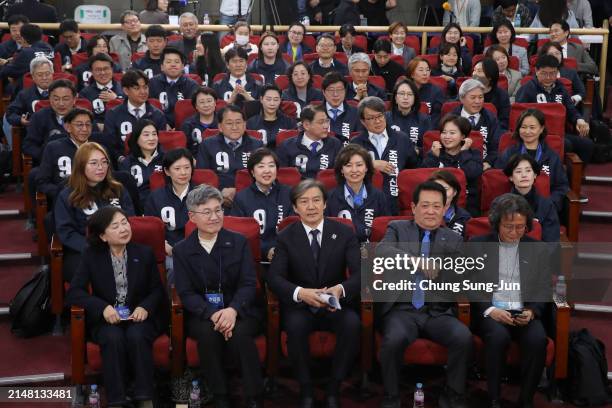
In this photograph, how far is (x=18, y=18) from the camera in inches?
310

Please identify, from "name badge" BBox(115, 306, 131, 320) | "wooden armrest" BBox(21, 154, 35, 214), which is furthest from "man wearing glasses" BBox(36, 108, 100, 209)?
"name badge" BBox(115, 306, 131, 320)

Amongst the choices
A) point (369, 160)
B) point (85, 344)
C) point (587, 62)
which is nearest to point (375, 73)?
point (587, 62)

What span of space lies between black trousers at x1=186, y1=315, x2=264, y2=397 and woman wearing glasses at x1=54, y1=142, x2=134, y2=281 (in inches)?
35.1

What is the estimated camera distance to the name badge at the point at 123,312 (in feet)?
14.1

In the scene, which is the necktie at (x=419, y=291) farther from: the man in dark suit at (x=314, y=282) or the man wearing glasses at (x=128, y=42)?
the man wearing glasses at (x=128, y=42)

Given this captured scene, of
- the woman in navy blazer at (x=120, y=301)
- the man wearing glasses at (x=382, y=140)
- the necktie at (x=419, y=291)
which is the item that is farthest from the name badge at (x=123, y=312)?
the man wearing glasses at (x=382, y=140)

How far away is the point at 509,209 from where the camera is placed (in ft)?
14.5

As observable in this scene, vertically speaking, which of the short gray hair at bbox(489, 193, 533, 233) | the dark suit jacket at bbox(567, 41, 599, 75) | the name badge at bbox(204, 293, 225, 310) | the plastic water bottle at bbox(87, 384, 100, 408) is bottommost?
the plastic water bottle at bbox(87, 384, 100, 408)

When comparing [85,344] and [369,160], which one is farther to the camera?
[369,160]

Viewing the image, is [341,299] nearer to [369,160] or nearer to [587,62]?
[369,160]

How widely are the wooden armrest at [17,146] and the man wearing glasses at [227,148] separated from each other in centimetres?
142

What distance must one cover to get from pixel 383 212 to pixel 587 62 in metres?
3.51

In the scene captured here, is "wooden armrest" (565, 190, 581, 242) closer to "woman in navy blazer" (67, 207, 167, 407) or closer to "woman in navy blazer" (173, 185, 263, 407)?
"woman in navy blazer" (173, 185, 263, 407)

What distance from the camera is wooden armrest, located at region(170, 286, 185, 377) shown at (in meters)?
4.24
